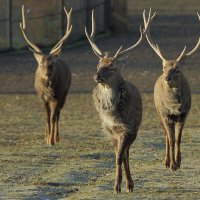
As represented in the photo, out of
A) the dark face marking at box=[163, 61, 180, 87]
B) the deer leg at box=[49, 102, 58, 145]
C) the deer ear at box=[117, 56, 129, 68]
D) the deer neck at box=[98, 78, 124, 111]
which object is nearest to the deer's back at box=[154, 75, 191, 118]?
the dark face marking at box=[163, 61, 180, 87]

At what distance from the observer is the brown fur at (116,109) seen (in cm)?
Answer: 1349

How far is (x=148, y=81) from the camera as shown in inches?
1014

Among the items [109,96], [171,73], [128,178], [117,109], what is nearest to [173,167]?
[171,73]

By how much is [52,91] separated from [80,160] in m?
2.59

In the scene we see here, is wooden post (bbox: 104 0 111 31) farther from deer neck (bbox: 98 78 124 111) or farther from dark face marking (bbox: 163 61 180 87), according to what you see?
deer neck (bbox: 98 78 124 111)

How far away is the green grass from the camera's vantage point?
13.4 m

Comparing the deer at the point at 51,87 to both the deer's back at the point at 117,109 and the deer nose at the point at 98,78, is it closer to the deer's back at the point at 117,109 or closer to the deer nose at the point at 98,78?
the deer's back at the point at 117,109

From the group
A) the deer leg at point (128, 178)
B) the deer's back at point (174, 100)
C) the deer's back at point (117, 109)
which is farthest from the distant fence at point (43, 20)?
the deer leg at point (128, 178)

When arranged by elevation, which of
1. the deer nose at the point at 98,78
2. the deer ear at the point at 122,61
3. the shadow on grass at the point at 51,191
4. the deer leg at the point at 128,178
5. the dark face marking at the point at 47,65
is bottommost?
the shadow on grass at the point at 51,191

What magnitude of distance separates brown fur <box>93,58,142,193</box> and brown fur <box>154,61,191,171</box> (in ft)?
4.63

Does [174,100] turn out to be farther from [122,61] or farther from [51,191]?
[51,191]

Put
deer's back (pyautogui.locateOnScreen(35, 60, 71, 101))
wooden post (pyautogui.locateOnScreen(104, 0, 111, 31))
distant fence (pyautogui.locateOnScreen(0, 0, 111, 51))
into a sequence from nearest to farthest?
deer's back (pyautogui.locateOnScreen(35, 60, 71, 101)) < distant fence (pyautogui.locateOnScreen(0, 0, 111, 51)) < wooden post (pyautogui.locateOnScreen(104, 0, 111, 31))

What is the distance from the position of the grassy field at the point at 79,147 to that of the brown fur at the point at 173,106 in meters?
0.30

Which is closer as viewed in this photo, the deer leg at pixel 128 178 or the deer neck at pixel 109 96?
the deer leg at pixel 128 178
